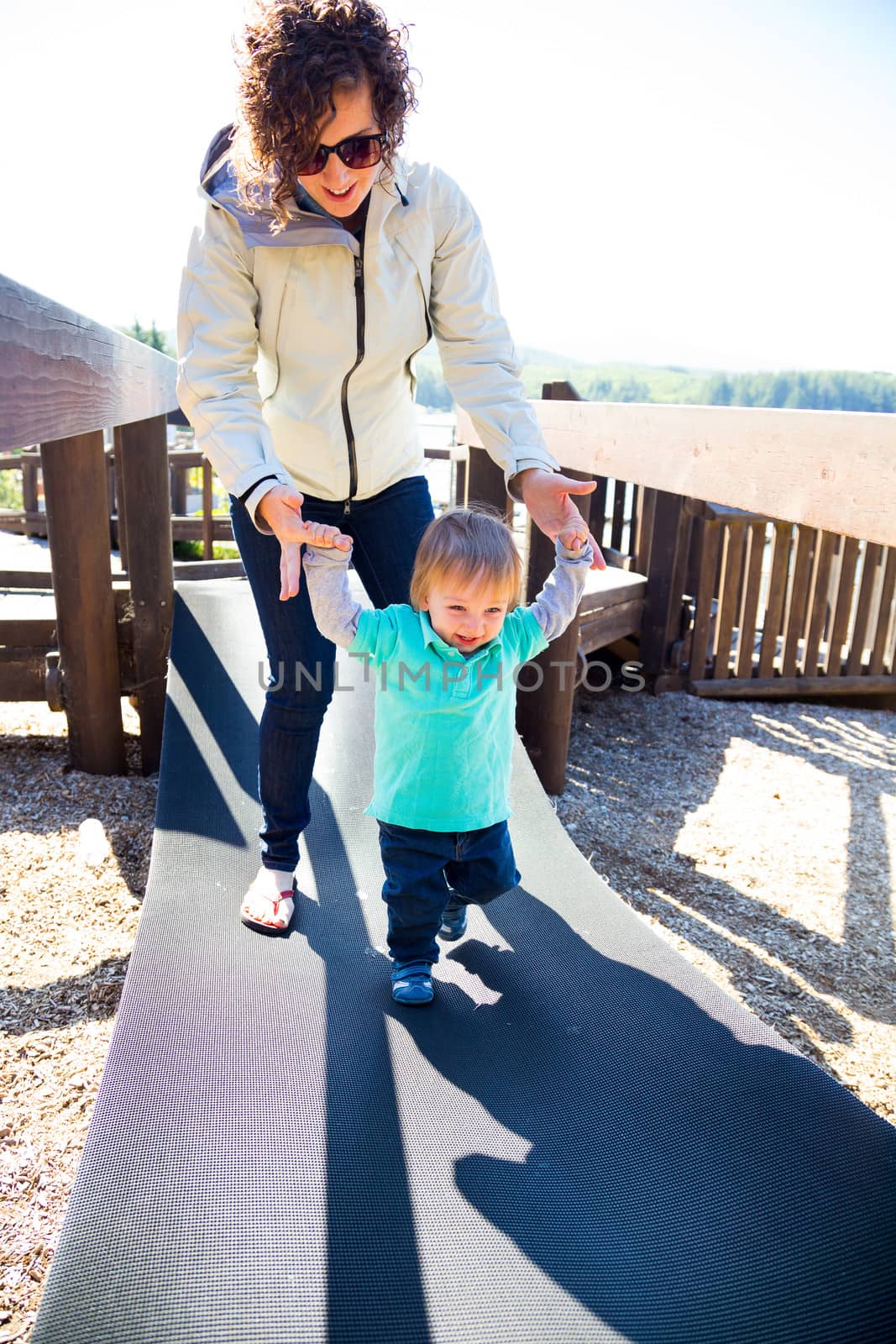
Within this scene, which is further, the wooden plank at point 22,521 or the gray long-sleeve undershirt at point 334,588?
the wooden plank at point 22,521

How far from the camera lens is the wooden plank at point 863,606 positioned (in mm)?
5609

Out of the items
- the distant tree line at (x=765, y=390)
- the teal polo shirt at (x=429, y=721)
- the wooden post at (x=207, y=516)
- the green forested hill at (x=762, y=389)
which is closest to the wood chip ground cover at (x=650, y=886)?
the teal polo shirt at (x=429, y=721)

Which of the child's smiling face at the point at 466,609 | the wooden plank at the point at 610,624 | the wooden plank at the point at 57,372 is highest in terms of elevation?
the wooden plank at the point at 57,372

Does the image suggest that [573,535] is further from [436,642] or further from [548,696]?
[548,696]

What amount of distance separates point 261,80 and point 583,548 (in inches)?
38.7

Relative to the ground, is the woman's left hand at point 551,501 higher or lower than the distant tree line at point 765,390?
lower

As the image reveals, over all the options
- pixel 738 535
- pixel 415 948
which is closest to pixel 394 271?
pixel 415 948

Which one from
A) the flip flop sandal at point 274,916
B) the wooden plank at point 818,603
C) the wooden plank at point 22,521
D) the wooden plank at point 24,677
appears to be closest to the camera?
the flip flop sandal at point 274,916

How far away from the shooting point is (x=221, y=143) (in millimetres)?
1931

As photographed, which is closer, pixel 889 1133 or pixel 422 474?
pixel 889 1133

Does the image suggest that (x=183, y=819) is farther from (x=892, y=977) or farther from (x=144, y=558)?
(x=892, y=977)

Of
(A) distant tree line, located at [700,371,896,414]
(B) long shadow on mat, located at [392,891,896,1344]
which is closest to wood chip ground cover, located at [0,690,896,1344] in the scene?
(B) long shadow on mat, located at [392,891,896,1344]

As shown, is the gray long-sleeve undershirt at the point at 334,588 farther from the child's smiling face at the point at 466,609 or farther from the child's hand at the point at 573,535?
the child's smiling face at the point at 466,609

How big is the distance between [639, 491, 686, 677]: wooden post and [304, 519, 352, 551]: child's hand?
371cm
